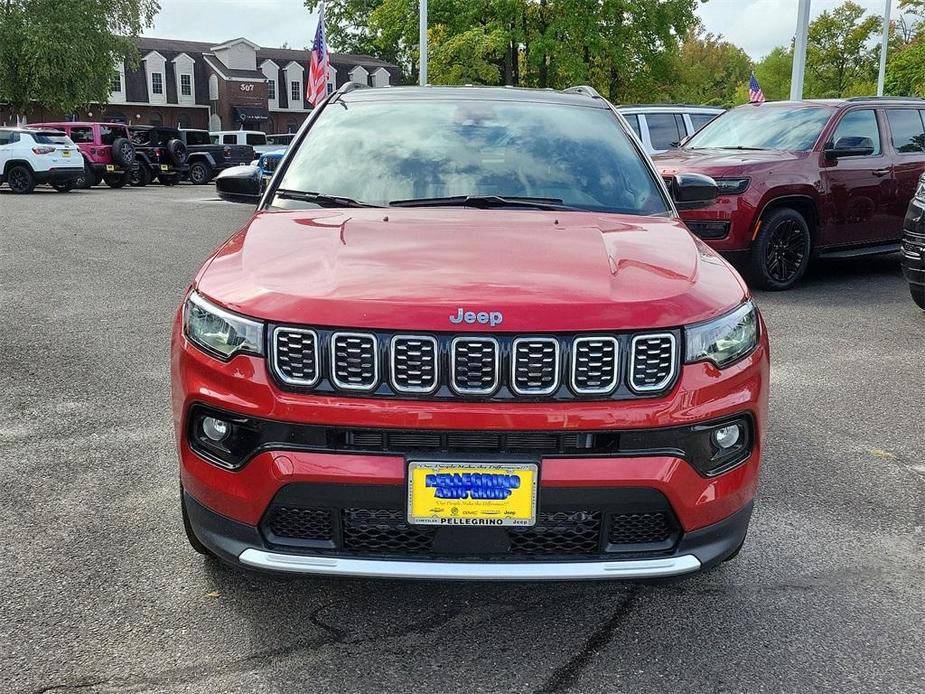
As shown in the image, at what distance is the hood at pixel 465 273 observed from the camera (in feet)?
8.02

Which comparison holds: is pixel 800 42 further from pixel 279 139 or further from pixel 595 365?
pixel 279 139

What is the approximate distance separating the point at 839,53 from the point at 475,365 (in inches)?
2118

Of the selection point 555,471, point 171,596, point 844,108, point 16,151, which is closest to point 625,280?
point 555,471

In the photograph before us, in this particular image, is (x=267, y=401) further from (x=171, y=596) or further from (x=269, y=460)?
(x=171, y=596)

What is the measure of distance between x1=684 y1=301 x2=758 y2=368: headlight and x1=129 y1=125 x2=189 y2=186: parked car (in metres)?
28.9

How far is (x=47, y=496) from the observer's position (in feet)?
12.5

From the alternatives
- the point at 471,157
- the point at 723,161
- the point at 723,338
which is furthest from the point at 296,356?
the point at 723,161

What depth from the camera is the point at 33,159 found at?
23.3 m

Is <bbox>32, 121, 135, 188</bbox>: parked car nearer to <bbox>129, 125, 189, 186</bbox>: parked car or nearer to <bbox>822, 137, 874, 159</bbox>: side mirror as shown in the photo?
<bbox>129, 125, 189, 186</bbox>: parked car

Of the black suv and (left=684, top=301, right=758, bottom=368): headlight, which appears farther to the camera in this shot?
the black suv

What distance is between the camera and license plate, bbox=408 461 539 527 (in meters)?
2.39

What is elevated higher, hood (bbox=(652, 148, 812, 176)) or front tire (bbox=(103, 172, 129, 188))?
hood (bbox=(652, 148, 812, 176))

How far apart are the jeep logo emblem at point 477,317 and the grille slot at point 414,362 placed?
0.27 feet

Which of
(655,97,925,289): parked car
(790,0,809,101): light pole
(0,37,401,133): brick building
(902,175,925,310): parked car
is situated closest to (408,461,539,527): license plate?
(902,175,925,310): parked car
